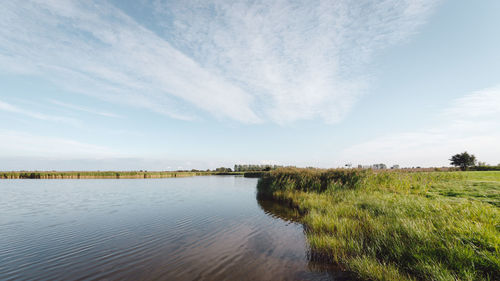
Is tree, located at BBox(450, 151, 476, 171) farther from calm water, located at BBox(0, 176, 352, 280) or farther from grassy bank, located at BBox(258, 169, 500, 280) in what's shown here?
calm water, located at BBox(0, 176, 352, 280)

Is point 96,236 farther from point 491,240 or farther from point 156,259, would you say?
point 491,240

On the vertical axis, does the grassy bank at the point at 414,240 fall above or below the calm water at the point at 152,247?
above

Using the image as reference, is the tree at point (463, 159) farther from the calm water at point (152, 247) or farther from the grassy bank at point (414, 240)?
the calm water at point (152, 247)

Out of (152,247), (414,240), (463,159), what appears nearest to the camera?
(414,240)

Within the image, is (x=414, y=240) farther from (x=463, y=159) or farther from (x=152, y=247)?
(x=463, y=159)

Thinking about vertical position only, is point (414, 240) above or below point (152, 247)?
above

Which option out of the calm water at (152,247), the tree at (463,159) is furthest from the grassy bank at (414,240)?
the tree at (463,159)

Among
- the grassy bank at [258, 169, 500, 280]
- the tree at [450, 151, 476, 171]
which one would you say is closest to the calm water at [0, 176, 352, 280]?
the grassy bank at [258, 169, 500, 280]

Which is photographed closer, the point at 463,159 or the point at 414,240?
the point at 414,240

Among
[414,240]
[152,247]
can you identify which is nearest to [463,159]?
[414,240]

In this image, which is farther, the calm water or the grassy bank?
the calm water

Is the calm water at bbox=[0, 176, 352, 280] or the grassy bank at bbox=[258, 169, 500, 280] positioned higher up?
the grassy bank at bbox=[258, 169, 500, 280]

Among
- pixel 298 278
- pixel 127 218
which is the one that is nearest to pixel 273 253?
pixel 298 278

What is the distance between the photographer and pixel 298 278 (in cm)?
573
